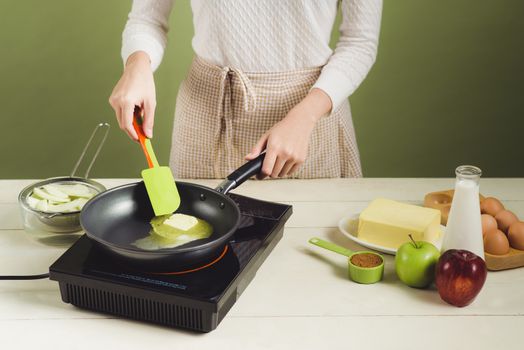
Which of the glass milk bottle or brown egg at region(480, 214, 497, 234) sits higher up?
the glass milk bottle

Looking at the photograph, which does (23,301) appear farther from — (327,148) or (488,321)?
(327,148)

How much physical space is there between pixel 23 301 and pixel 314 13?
1.09m

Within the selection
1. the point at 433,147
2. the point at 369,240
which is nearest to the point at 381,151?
the point at 433,147

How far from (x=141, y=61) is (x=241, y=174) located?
1.62ft

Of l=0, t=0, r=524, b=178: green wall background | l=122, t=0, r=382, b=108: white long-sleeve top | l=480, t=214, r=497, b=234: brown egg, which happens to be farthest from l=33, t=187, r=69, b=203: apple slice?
l=0, t=0, r=524, b=178: green wall background

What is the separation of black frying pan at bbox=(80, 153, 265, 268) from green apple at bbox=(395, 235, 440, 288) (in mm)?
326

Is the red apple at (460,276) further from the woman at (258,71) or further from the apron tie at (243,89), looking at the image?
the apron tie at (243,89)

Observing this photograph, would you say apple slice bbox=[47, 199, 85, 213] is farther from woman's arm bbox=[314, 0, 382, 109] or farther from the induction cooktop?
woman's arm bbox=[314, 0, 382, 109]

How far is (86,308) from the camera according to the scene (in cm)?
127

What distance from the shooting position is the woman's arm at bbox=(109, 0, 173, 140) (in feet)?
5.24

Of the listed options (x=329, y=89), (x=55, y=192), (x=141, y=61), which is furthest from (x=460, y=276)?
(x=141, y=61)

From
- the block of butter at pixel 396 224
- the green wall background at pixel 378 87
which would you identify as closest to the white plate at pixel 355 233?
the block of butter at pixel 396 224

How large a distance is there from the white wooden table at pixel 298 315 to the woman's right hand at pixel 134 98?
1.07 ft

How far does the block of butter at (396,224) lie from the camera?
146cm
